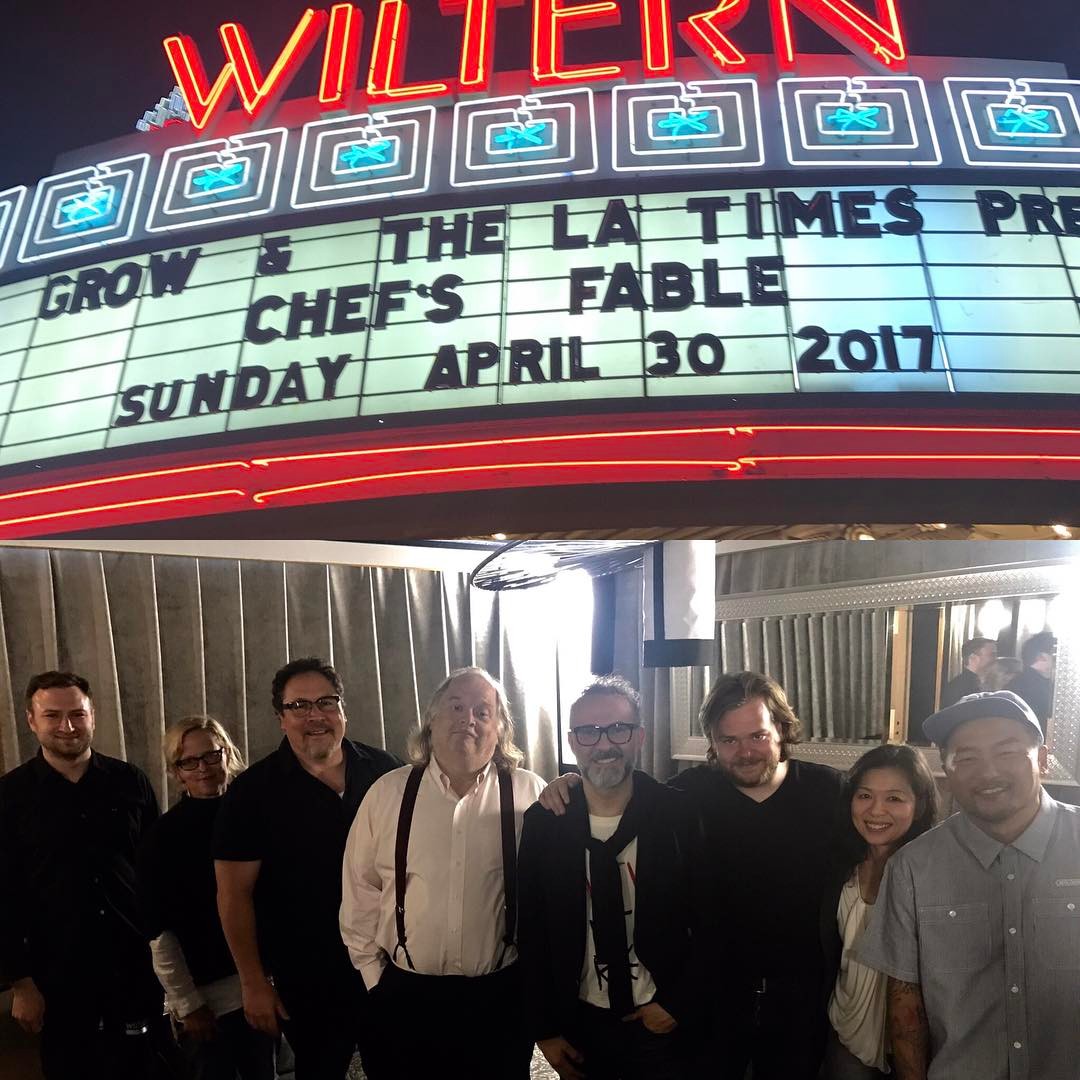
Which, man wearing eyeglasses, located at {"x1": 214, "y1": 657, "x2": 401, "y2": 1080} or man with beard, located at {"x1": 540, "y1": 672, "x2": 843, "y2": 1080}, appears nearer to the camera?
man with beard, located at {"x1": 540, "y1": 672, "x2": 843, "y2": 1080}

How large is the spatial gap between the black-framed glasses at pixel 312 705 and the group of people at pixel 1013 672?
2867 mm

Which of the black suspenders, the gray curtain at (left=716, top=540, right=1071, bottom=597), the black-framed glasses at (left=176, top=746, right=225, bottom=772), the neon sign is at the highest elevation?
the neon sign

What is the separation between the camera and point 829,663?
5.05 metres

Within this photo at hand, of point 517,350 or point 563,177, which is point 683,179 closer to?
point 563,177

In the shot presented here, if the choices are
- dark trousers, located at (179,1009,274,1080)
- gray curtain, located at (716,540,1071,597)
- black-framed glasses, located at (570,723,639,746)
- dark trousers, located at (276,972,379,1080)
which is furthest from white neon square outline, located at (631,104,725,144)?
dark trousers, located at (179,1009,274,1080)

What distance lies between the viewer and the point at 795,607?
17.5 feet

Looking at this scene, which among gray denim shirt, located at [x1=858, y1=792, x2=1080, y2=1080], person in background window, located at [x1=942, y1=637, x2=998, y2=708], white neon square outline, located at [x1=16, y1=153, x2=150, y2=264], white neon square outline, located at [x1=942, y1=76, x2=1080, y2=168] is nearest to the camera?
gray denim shirt, located at [x1=858, y1=792, x2=1080, y2=1080]

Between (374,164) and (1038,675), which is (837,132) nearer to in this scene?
(374,164)

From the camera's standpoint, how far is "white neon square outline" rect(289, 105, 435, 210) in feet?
11.9

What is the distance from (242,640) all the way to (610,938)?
14.1 ft

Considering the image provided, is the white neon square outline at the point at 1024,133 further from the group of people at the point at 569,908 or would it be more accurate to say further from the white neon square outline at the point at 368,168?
the group of people at the point at 569,908

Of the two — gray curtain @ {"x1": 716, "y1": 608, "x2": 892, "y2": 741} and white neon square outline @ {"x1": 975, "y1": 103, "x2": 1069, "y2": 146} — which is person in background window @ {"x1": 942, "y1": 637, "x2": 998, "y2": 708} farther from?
white neon square outline @ {"x1": 975, "y1": 103, "x2": 1069, "y2": 146}

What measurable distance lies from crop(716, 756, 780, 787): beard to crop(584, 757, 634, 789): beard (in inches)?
12.9

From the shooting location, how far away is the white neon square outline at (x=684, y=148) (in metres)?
3.40
